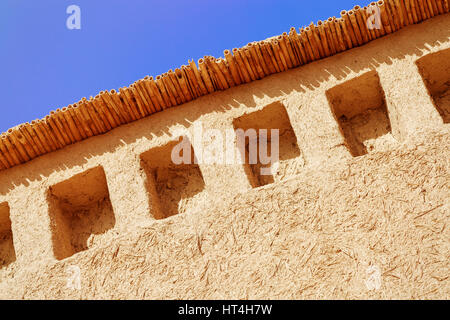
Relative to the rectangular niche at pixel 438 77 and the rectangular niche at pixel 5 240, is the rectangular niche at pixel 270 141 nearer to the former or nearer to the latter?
the rectangular niche at pixel 438 77

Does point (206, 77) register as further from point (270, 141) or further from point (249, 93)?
point (270, 141)

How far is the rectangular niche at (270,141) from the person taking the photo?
4.64 metres

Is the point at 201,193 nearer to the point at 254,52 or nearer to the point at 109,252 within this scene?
the point at 109,252

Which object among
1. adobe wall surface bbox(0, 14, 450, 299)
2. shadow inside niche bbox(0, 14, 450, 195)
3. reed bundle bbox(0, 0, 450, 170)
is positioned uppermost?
reed bundle bbox(0, 0, 450, 170)

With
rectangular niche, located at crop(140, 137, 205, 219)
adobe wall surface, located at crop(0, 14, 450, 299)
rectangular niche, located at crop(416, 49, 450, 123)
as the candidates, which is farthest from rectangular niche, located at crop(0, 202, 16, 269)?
rectangular niche, located at crop(416, 49, 450, 123)

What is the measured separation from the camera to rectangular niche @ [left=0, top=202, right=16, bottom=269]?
490 cm

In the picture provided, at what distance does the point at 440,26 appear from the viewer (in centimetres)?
471

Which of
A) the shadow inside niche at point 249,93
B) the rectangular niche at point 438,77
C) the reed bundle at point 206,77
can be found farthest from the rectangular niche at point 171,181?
the rectangular niche at point 438,77

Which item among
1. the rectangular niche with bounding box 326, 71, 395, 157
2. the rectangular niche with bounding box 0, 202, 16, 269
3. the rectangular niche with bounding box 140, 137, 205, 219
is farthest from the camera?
the rectangular niche with bounding box 0, 202, 16, 269

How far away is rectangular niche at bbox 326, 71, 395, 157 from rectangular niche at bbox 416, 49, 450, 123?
0.40 metres

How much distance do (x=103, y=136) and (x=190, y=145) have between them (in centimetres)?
83

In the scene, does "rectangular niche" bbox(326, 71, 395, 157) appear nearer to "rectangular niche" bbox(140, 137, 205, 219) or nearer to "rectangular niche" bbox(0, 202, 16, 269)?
"rectangular niche" bbox(140, 137, 205, 219)

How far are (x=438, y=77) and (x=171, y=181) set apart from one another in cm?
242
